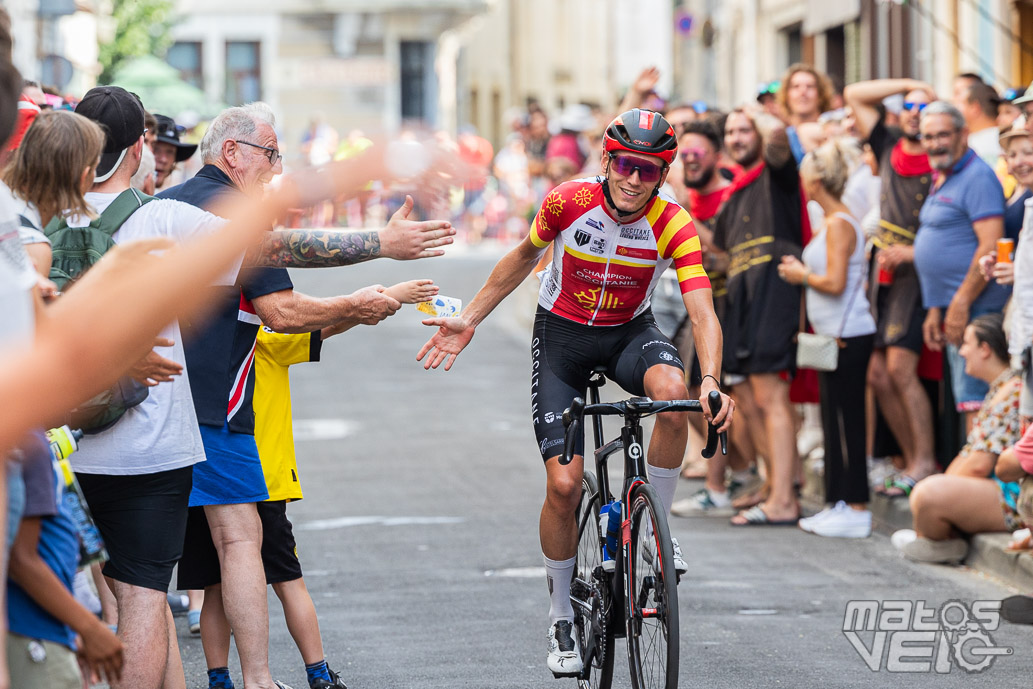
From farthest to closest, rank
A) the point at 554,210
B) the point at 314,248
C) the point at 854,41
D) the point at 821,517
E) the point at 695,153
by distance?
the point at 854,41
the point at 695,153
the point at 821,517
the point at 554,210
the point at 314,248

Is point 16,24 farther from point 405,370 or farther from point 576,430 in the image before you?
point 576,430

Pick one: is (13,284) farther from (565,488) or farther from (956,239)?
(956,239)

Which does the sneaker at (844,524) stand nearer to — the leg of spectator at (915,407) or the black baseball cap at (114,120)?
the leg of spectator at (915,407)

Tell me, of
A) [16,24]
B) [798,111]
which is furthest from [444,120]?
[798,111]

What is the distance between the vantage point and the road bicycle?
495cm

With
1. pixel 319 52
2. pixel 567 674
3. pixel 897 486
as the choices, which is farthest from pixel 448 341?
pixel 319 52

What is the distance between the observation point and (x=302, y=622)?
5691 millimetres

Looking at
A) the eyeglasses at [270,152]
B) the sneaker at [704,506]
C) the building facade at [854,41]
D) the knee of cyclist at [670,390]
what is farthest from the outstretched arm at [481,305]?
the building facade at [854,41]

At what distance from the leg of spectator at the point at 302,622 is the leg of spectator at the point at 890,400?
16.3 feet

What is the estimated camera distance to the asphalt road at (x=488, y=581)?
6.17 m

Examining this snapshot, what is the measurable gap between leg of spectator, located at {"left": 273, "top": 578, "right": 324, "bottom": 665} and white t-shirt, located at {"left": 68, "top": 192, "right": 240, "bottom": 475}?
3.68 ft

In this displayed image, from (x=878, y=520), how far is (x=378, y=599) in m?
3.54

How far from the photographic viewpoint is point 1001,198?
8.92 m

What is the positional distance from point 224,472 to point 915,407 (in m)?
5.37
